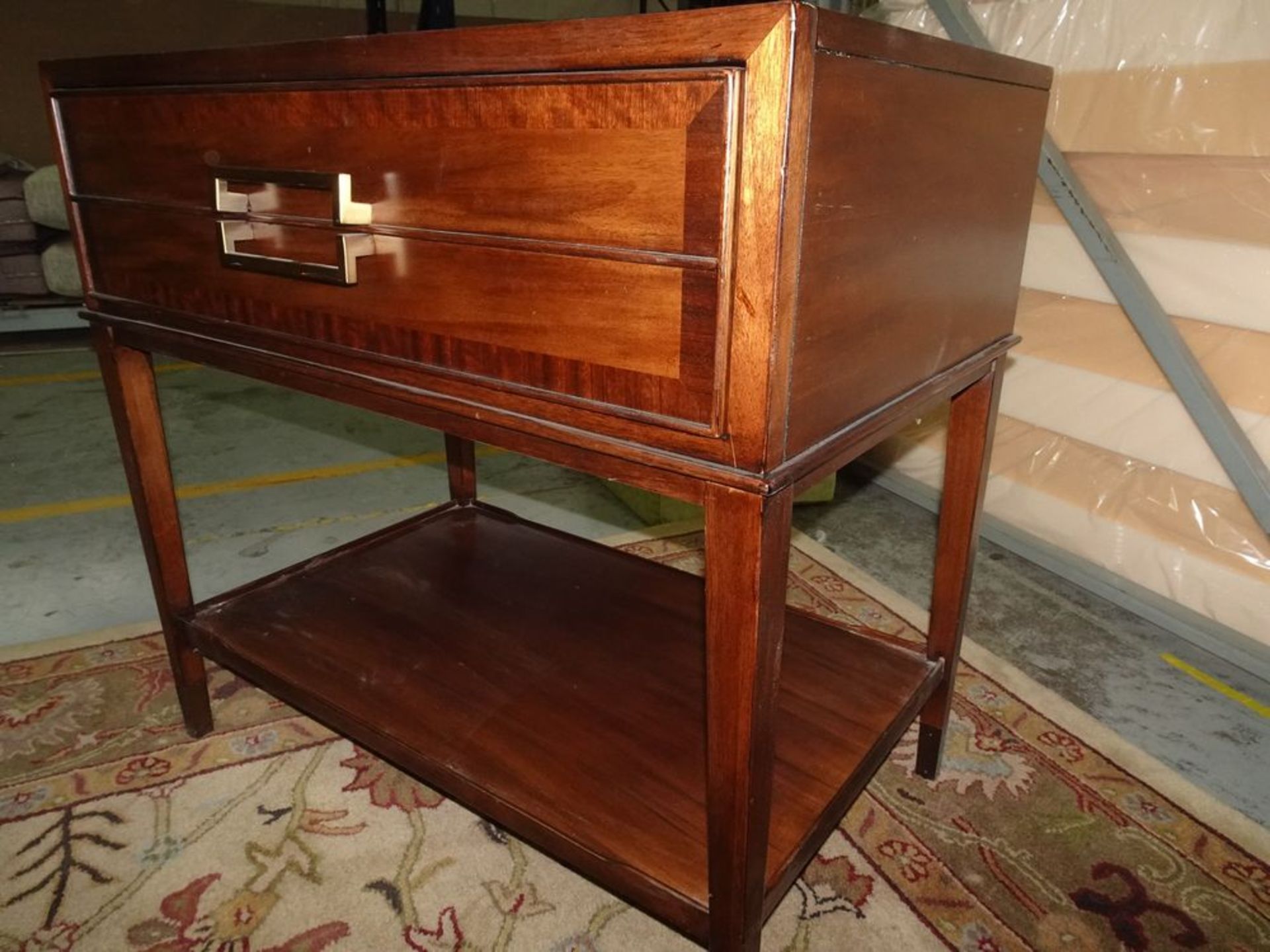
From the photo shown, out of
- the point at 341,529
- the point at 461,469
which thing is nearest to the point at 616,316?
the point at 461,469

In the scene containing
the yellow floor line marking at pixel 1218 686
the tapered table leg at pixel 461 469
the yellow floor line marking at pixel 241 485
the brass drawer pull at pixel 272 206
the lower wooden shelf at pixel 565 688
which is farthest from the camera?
the yellow floor line marking at pixel 241 485

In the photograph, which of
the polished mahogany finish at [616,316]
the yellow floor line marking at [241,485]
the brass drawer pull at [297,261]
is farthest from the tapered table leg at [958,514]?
the yellow floor line marking at [241,485]

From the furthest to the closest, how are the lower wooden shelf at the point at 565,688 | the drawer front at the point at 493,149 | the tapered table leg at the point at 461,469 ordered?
1. the tapered table leg at the point at 461,469
2. the lower wooden shelf at the point at 565,688
3. the drawer front at the point at 493,149

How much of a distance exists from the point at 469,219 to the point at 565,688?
66cm

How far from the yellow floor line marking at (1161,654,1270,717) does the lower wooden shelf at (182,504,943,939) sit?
72 centimetres

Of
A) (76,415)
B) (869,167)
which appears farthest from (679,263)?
(76,415)

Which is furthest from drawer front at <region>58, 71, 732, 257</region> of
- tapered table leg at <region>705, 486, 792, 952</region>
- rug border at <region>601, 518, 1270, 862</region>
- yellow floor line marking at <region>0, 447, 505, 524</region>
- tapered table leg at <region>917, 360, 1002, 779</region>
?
yellow floor line marking at <region>0, 447, 505, 524</region>

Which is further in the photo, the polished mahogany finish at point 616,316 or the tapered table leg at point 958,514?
the tapered table leg at point 958,514

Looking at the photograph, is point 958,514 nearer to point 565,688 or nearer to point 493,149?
point 565,688

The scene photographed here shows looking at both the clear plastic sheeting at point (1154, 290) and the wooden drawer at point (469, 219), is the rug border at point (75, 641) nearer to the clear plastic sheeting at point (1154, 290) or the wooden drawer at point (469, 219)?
the wooden drawer at point (469, 219)

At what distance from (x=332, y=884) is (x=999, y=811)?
907mm

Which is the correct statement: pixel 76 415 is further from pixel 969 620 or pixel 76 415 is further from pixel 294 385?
pixel 969 620

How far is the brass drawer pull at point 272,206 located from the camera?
2.55 feet

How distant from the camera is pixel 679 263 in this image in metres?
0.61
